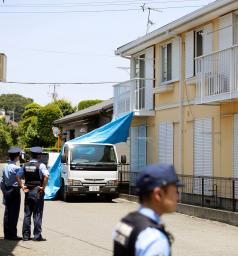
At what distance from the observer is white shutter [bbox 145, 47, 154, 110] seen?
23.7 metres

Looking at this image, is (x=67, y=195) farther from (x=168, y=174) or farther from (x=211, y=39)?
(x=168, y=174)

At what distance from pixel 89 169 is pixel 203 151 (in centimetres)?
436

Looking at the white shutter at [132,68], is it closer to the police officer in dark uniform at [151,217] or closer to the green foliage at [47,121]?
the police officer in dark uniform at [151,217]

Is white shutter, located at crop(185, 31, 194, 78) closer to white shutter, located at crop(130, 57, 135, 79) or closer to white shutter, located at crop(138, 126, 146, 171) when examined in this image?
white shutter, located at crop(138, 126, 146, 171)

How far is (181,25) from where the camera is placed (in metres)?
20.2

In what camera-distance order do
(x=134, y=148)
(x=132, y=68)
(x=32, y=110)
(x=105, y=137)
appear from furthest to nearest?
(x=32, y=110) → (x=132, y=68) → (x=134, y=148) → (x=105, y=137)

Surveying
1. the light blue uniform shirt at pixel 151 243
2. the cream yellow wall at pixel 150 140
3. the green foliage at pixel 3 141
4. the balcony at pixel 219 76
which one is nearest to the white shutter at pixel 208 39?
the balcony at pixel 219 76

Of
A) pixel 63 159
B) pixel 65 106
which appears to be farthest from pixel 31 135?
pixel 63 159

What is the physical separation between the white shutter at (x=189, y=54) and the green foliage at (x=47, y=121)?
3703cm

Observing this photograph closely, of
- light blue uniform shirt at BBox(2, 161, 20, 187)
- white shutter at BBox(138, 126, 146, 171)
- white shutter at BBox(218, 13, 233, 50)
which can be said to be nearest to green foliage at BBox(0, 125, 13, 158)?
white shutter at BBox(138, 126, 146, 171)

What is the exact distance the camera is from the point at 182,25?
2019 cm

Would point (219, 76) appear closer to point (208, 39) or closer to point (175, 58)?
point (208, 39)

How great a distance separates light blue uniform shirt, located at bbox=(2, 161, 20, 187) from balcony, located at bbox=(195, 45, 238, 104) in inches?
282

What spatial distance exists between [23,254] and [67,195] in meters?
11.6
